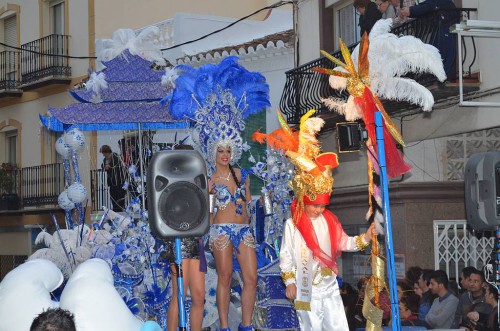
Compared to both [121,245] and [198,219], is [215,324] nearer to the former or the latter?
[121,245]

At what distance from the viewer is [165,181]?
6.95 m

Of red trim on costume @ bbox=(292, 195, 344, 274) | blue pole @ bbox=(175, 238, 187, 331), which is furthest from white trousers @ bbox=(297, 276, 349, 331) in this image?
blue pole @ bbox=(175, 238, 187, 331)

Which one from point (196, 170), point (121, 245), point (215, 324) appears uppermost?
point (196, 170)

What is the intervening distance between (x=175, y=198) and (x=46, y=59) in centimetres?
1918

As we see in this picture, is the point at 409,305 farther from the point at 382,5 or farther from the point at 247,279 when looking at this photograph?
the point at 382,5

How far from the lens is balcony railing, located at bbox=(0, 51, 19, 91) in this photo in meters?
26.7

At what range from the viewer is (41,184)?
25.7 metres

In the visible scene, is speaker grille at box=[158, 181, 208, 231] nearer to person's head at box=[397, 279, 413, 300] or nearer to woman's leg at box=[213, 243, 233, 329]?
woman's leg at box=[213, 243, 233, 329]

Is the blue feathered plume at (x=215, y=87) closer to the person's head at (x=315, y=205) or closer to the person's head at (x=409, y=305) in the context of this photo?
the person's head at (x=315, y=205)

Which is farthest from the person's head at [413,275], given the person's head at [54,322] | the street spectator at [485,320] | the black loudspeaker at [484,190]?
the person's head at [54,322]

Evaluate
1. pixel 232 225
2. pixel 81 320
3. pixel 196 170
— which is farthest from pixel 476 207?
pixel 81 320

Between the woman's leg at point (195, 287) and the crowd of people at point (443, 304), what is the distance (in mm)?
1634

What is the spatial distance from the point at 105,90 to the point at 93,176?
10.7 meters

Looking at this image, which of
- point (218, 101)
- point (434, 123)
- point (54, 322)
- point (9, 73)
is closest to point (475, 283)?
point (218, 101)
